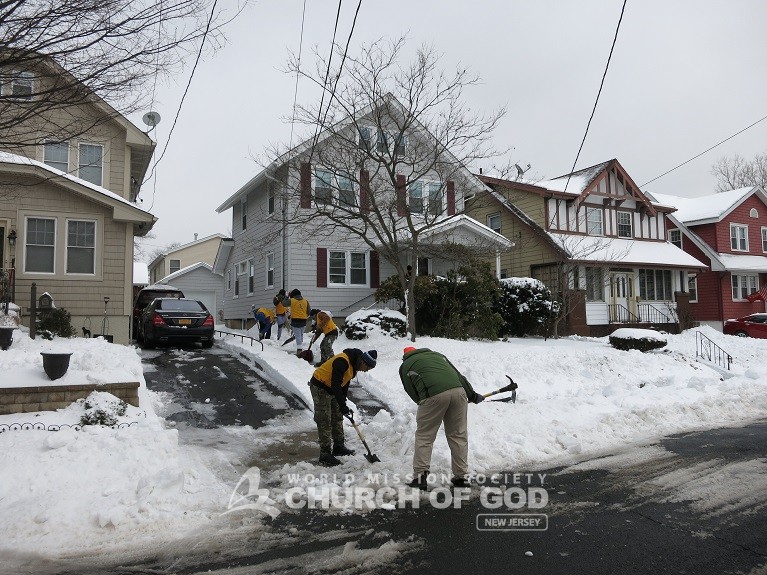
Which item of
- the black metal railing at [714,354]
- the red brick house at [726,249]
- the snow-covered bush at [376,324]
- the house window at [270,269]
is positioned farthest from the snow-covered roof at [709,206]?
the house window at [270,269]

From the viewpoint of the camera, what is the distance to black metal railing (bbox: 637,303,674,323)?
25438 millimetres

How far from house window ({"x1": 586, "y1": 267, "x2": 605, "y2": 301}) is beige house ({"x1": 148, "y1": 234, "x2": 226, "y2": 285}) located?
1373 inches

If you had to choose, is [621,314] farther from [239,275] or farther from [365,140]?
[239,275]

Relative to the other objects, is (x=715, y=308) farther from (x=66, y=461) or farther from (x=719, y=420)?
→ (x=66, y=461)

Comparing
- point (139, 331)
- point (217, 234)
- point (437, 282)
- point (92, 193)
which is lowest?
point (139, 331)

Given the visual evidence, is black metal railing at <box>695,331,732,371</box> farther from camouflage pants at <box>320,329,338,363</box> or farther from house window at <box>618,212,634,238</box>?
camouflage pants at <box>320,329,338,363</box>

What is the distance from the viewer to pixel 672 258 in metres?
26.5

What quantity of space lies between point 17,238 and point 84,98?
10583 mm

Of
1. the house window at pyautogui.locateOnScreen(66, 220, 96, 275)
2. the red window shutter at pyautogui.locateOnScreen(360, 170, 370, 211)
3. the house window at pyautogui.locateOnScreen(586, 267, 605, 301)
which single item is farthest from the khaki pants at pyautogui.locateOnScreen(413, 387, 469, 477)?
the house window at pyautogui.locateOnScreen(586, 267, 605, 301)

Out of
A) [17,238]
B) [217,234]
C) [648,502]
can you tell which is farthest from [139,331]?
[217,234]

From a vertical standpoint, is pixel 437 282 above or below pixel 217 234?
below

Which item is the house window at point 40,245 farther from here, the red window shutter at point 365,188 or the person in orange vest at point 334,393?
the person in orange vest at point 334,393

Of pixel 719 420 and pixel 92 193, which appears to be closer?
pixel 719 420

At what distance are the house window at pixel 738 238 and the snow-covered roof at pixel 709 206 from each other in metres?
1.27
